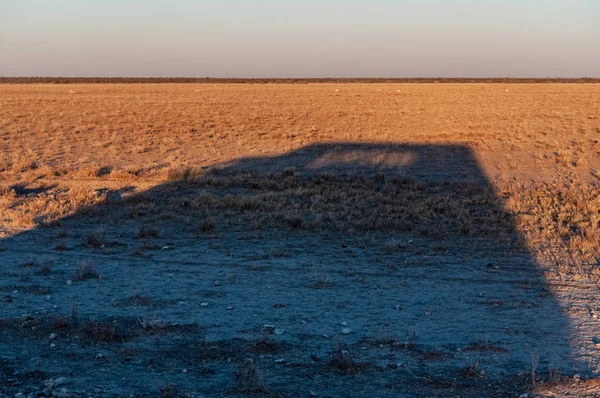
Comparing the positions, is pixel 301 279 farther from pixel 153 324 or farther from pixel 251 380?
pixel 251 380

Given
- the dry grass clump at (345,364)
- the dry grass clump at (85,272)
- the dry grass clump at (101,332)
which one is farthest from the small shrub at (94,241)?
the dry grass clump at (345,364)

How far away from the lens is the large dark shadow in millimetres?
5188

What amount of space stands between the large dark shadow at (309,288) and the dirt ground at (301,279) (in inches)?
1.1

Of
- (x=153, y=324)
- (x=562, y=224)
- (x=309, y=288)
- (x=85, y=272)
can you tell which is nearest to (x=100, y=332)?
(x=153, y=324)

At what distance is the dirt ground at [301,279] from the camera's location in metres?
5.12

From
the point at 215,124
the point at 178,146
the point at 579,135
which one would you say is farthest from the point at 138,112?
the point at 579,135

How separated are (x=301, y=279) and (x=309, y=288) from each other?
39 cm

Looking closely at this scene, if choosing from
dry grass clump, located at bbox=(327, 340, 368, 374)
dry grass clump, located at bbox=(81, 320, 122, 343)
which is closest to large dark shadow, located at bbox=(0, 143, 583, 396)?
dry grass clump, located at bbox=(327, 340, 368, 374)

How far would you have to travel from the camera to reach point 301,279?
7.75 meters

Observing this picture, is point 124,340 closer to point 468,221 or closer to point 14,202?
point 468,221

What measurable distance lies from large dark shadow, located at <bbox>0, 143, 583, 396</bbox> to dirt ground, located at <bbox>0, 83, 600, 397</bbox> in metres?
0.03

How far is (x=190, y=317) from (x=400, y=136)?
2095 cm

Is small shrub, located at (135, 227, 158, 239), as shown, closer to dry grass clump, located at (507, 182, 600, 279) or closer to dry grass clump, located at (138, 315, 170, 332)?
dry grass clump, located at (138, 315, 170, 332)

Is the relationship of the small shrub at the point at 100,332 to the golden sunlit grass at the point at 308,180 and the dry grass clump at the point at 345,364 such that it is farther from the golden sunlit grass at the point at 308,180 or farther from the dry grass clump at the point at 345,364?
the golden sunlit grass at the point at 308,180
